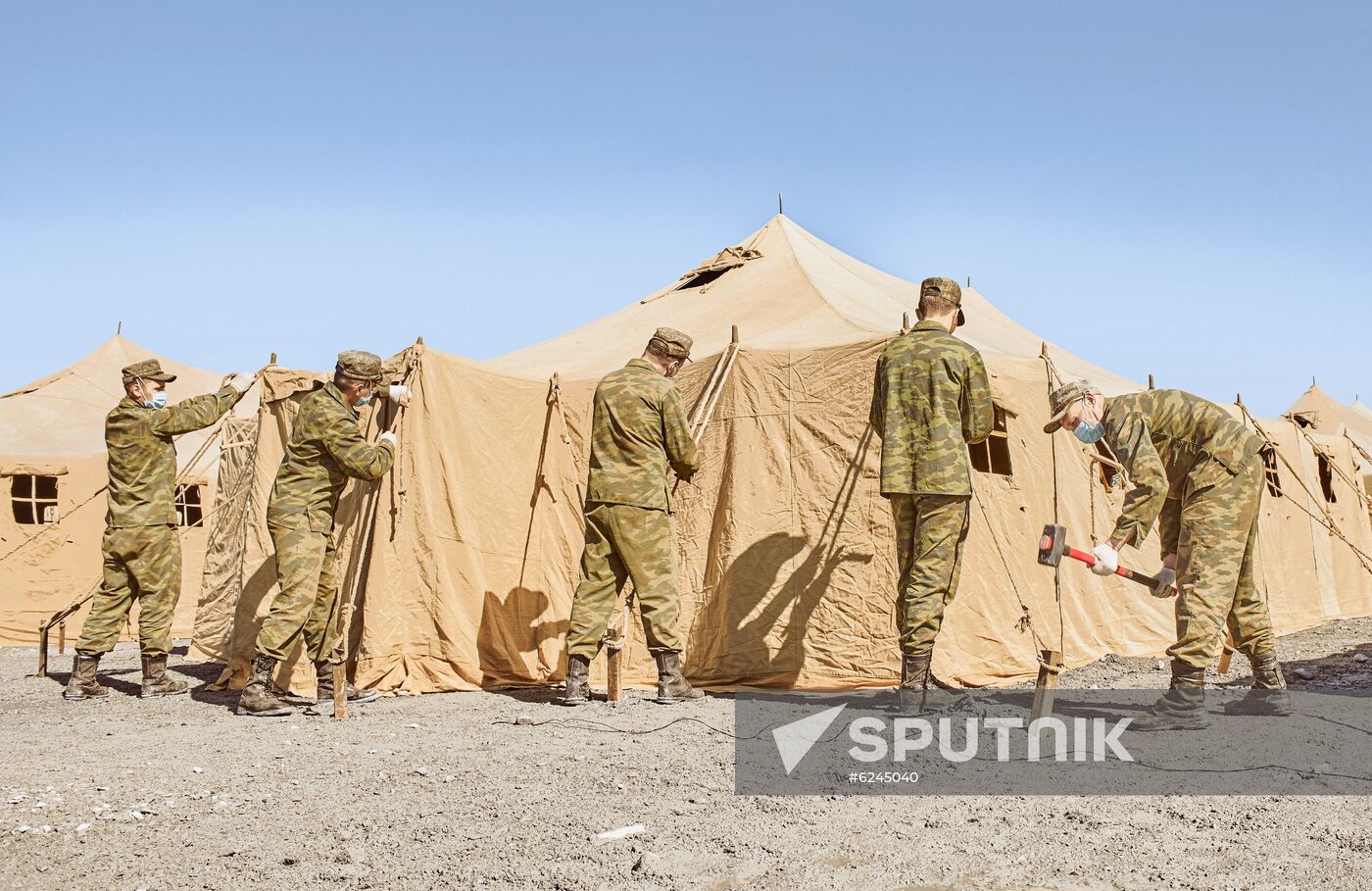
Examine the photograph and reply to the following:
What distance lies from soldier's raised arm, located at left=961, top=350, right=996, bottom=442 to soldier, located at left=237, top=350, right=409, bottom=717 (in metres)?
2.89

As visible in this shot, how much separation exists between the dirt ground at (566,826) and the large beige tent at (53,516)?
295 inches

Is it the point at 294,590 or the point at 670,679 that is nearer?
the point at 670,679

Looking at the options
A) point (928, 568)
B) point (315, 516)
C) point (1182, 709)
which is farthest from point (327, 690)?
point (1182, 709)

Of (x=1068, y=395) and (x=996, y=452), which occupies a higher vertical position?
(x=1068, y=395)

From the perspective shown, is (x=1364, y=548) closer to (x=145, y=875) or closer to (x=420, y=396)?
(x=420, y=396)

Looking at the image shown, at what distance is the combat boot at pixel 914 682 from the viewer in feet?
15.0

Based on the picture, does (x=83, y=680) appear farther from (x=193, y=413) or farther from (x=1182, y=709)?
(x=1182, y=709)

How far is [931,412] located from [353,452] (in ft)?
9.36

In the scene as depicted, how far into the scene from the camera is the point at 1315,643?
8297mm

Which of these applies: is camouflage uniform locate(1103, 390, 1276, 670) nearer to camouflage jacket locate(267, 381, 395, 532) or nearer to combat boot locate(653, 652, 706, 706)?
combat boot locate(653, 652, 706, 706)

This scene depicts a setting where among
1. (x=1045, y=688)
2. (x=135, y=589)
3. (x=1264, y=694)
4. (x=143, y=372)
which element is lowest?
(x=1264, y=694)

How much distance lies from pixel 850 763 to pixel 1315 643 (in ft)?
20.1

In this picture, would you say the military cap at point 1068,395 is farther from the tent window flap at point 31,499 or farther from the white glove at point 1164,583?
the tent window flap at point 31,499

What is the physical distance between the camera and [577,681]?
17.6ft
